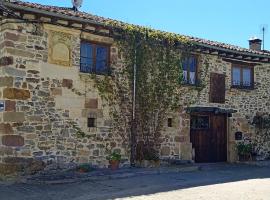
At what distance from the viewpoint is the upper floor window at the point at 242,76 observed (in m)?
18.7

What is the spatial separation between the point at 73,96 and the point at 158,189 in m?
4.41

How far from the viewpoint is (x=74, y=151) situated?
44.9 feet

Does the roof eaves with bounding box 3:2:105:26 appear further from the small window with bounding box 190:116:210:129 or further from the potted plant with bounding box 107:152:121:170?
the small window with bounding box 190:116:210:129

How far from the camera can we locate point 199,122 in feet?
57.9

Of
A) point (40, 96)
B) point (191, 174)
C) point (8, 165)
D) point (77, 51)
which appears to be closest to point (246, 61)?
point (191, 174)

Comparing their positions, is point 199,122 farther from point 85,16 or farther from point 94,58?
point 85,16

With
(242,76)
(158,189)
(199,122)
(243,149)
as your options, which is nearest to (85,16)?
(158,189)

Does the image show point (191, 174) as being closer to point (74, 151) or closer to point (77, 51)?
point (74, 151)

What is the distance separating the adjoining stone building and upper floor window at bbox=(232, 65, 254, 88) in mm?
754

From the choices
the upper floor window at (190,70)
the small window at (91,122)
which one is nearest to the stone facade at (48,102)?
the small window at (91,122)

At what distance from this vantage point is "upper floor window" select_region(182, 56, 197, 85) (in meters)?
17.0

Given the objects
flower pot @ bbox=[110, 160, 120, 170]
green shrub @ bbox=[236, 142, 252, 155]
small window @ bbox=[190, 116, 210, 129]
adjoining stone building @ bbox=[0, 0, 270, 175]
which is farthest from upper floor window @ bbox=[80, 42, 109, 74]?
green shrub @ bbox=[236, 142, 252, 155]

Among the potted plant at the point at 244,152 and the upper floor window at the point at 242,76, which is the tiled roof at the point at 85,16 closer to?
the upper floor window at the point at 242,76

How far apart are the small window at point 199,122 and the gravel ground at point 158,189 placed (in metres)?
3.72
